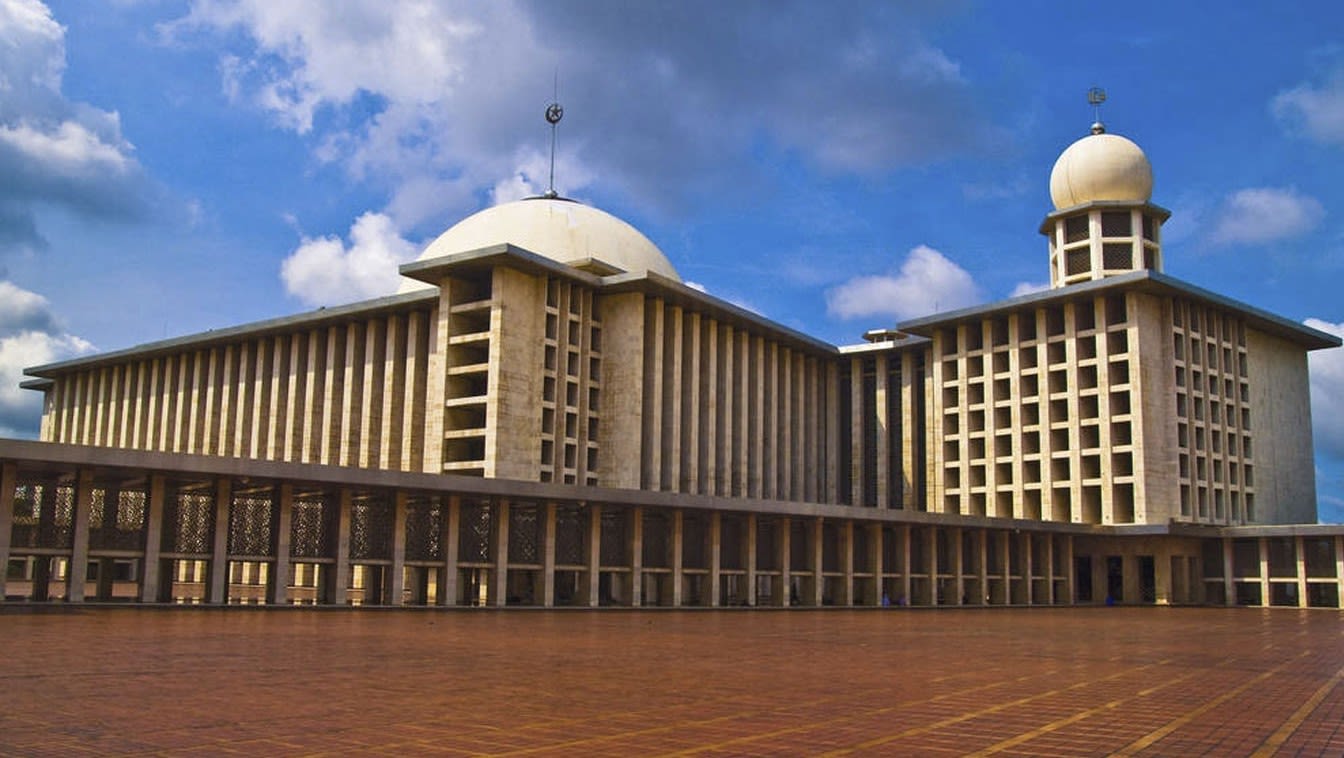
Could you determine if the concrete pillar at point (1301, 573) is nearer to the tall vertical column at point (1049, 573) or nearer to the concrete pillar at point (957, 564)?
the tall vertical column at point (1049, 573)

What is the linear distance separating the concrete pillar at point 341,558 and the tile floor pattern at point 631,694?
1126cm

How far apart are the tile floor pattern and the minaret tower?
163 feet

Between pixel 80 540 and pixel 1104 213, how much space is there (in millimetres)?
58104

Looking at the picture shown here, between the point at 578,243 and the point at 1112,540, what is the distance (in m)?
32.4

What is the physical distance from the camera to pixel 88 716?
9078 millimetres

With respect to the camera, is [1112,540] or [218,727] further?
[1112,540]

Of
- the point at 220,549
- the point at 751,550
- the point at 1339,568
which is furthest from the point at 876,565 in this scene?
the point at 220,549

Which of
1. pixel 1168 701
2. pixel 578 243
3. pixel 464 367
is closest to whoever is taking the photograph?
pixel 1168 701

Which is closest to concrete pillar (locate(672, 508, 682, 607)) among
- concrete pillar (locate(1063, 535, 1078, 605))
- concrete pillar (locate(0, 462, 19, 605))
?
concrete pillar (locate(0, 462, 19, 605))

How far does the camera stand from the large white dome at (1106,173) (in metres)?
67.8

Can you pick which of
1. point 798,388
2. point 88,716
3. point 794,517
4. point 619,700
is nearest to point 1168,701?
point 619,700

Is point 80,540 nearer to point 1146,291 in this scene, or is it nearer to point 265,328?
point 265,328

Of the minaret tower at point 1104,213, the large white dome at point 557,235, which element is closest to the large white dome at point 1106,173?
the minaret tower at point 1104,213

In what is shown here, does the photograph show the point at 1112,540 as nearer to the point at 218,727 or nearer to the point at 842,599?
A: the point at 842,599
